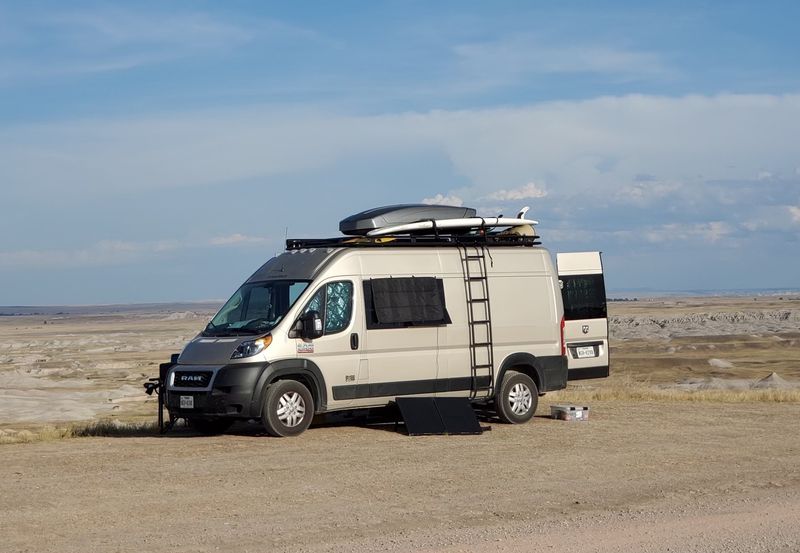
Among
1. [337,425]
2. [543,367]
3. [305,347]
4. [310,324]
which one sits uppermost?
[310,324]

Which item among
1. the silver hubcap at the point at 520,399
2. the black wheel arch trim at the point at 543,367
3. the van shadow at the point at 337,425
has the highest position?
the black wheel arch trim at the point at 543,367

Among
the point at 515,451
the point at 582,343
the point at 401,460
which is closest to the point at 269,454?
the point at 401,460

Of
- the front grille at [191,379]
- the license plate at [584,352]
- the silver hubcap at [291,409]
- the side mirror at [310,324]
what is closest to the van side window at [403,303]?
the side mirror at [310,324]

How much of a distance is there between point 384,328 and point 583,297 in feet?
15.0

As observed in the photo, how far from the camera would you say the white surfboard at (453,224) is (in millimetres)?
16906

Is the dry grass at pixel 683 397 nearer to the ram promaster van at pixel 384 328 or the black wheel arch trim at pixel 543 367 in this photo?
the black wheel arch trim at pixel 543 367

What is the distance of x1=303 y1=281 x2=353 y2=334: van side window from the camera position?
1586 cm

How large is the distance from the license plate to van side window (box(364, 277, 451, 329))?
314cm

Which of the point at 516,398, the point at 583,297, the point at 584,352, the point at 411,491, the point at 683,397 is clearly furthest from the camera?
the point at 683,397

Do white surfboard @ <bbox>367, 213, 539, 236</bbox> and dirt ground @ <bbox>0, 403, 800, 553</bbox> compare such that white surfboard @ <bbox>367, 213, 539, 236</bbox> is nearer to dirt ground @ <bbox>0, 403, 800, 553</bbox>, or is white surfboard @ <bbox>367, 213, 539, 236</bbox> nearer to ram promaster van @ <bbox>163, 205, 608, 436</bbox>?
ram promaster van @ <bbox>163, 205, 608, 436</bbox>

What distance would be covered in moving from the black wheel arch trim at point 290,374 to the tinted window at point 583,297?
16.8ft

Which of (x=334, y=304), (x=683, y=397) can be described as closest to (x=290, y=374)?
(x=334, y=304)

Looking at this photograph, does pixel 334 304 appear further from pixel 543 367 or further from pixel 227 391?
pixel 543 367

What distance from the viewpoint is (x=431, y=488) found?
11523 millimetres
